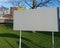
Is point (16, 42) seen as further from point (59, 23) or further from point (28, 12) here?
point (59, 23)

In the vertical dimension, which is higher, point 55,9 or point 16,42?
point 55,9

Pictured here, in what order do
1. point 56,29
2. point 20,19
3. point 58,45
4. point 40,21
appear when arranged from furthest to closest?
point 58,45 → point 20,19 → point 40,21 → point 56,29

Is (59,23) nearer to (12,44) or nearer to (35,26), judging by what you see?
(35,26)

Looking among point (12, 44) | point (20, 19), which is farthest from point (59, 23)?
point (12, 44)

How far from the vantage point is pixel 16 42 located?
16734mm

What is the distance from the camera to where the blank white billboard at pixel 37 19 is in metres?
11.3

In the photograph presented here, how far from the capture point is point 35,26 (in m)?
12.1

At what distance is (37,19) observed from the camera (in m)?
12.0

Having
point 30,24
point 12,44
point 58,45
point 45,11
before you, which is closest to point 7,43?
point 12,44

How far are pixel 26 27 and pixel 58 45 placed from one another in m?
3.80

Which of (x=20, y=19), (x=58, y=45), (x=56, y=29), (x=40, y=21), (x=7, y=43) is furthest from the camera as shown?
(x=7, y=43)

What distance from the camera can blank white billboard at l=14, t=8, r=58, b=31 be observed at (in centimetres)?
1132

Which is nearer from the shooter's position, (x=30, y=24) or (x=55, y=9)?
(x=55, y=9)

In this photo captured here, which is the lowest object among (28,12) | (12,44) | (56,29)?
(12,44)
